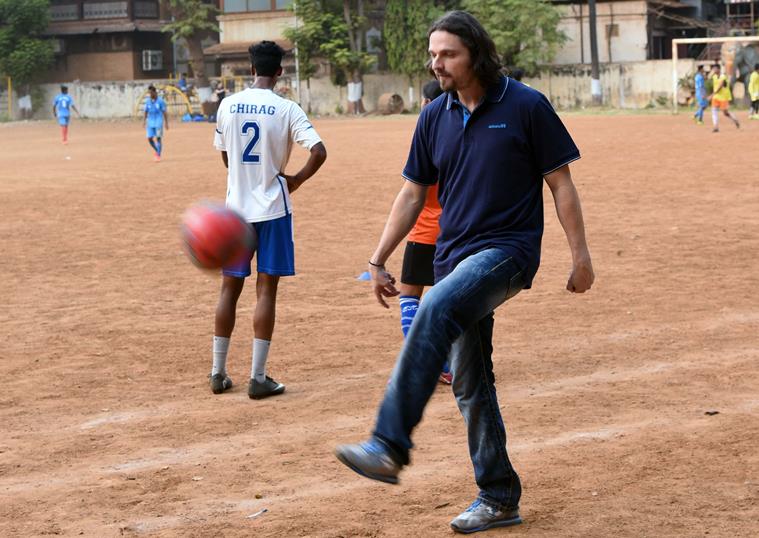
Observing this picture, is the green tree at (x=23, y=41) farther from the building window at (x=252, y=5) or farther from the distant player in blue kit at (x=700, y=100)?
the distant player in blue kit at (x=700, y=100)

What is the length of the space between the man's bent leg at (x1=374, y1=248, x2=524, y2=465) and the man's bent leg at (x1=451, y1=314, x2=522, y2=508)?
0.43 metres

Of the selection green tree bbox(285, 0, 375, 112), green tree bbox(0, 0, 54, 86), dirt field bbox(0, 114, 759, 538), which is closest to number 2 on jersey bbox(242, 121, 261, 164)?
dirt field bbox(0, 114, 759, 538)

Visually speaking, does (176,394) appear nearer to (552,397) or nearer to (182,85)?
(552,397)

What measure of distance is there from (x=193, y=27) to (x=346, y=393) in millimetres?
58058

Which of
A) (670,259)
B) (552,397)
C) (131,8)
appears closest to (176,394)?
(552,397)

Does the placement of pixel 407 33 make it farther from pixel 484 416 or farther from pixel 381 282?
pixel 484 416

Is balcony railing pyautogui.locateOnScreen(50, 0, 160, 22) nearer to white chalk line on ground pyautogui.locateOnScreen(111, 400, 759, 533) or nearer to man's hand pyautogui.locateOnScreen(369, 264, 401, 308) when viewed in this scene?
white chalk line on ground pyautogui.locateOnScreen(111, 400, 759, 533)

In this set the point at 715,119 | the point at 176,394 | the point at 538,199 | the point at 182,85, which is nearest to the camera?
the point at 538,199

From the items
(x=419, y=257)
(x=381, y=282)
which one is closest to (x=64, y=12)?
(x=419, y=257)

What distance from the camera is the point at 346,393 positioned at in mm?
7434

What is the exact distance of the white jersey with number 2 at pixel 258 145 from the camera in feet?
24.0

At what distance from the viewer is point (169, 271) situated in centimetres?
1255

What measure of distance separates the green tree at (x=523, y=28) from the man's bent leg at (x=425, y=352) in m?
49.8

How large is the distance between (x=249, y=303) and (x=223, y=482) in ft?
17.2
